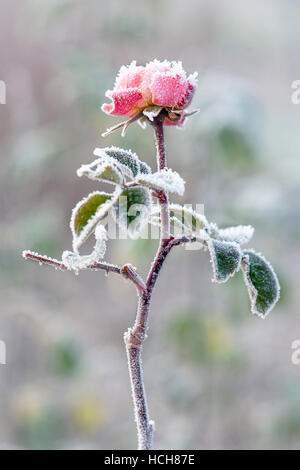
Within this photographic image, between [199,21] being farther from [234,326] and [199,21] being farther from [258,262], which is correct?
[258,262]

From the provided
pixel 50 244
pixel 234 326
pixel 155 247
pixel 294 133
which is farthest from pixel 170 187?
pixel 294 133

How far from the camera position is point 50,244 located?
1643 millimetres

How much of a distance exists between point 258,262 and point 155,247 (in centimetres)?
97

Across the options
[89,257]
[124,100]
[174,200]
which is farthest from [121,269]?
[174,200]

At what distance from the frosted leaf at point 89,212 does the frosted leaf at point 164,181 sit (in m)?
0.02

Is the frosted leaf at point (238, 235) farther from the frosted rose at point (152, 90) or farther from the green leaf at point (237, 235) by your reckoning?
Answer: the frosted rose at point (152, 90)

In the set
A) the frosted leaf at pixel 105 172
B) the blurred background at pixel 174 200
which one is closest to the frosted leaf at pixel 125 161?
the frosted leaf at pixel 105 172

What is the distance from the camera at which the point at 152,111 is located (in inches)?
17.7

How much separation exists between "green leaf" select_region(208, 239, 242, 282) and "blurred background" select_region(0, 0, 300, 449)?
796mm

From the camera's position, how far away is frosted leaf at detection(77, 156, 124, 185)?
1.28 feet

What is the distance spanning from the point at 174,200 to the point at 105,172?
1.38m

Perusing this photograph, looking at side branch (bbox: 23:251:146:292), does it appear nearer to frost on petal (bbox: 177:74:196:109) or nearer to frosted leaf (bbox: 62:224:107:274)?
frosted leaf (bbox: 62:224:107:274)

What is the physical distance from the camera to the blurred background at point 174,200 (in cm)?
150

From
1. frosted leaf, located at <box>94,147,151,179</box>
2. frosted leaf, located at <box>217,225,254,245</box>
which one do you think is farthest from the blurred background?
frosted leaf, located at <box>94,147,151,179</box>
